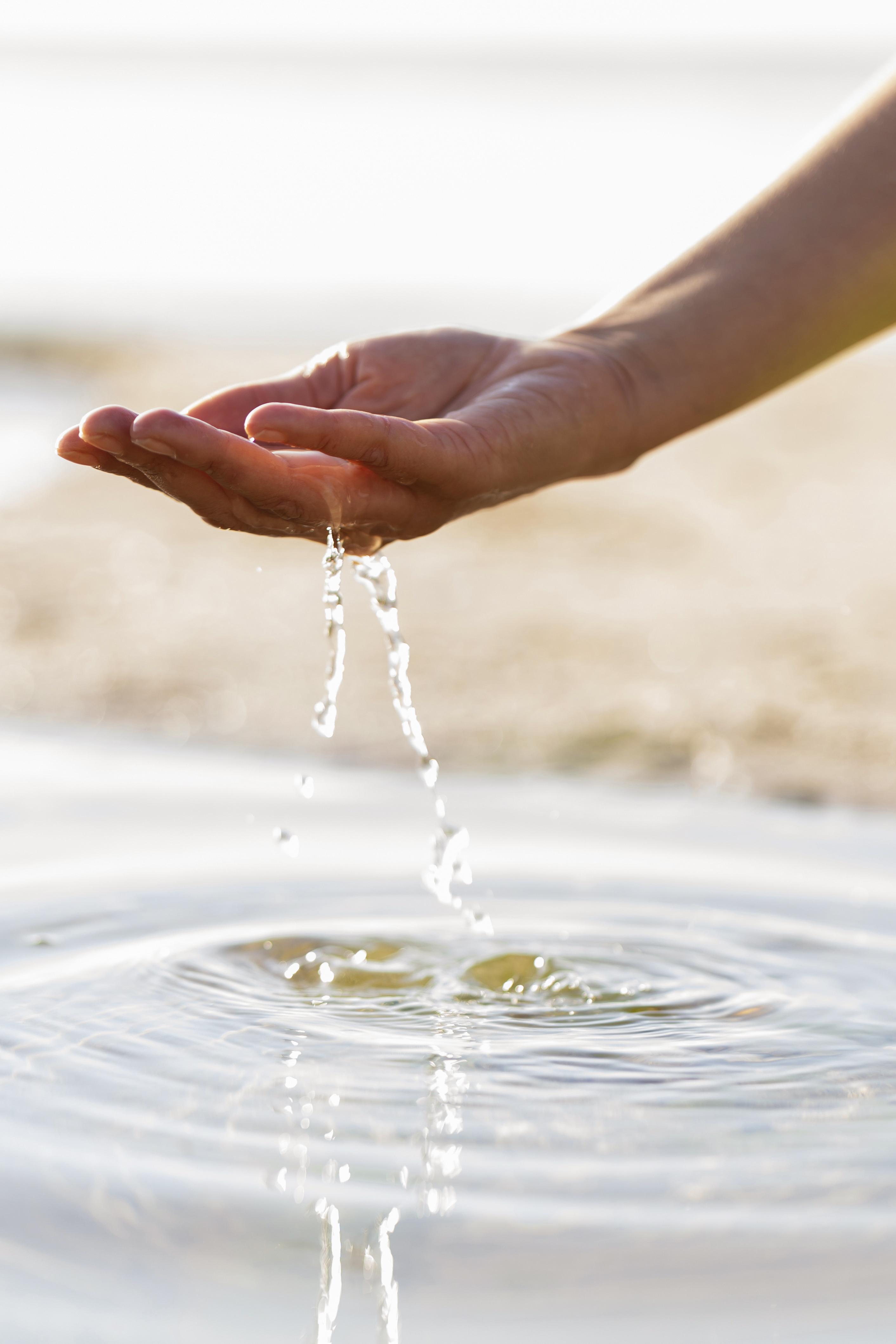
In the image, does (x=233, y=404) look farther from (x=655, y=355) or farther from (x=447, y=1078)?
(x=447, y=1078)

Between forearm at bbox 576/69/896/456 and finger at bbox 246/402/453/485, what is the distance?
17.7 inches

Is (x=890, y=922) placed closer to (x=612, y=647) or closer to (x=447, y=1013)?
(x=447, y=1013)

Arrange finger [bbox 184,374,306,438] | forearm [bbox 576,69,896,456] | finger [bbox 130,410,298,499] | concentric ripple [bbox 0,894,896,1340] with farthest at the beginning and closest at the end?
1. forearm [bbox 576,69,896,456]
2. finger [bbox 184,374,306,438]
3. finger [bbox 130,410,298,499]
4. concentric ripple [bbox 0,894,896,1340]

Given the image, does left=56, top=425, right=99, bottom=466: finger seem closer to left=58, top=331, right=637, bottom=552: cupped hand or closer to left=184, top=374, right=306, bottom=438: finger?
left=58, top=331, right=637, bottom=552: cupped hand

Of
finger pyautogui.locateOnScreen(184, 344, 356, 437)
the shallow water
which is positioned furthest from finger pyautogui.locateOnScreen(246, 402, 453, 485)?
the shallow water

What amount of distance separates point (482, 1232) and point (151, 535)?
3.74 m

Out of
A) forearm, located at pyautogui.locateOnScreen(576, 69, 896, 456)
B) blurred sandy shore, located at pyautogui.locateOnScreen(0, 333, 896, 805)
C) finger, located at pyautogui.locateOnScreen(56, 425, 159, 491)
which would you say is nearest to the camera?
finger, located at pyautogui.locateOnScreen(56, 425, 159, 491)

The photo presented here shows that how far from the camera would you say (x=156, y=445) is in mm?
1578

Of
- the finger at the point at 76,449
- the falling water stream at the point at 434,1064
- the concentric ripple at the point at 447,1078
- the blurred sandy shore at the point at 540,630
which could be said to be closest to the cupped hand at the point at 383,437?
the finger at the point at 76,449

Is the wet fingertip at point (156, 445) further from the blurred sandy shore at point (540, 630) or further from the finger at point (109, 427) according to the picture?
the blurred sandy shore at point (540, 630)

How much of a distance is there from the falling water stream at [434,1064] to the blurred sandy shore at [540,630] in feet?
0.95

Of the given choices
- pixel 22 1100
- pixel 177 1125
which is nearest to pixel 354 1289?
pixel 177 1125

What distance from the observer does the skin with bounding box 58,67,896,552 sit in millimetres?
1910

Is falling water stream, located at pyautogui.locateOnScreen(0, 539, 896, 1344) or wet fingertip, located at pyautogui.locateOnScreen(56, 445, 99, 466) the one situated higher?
wet fingertip, located at pyautogui.locateOnScreen(56, 445, 99, 466)
